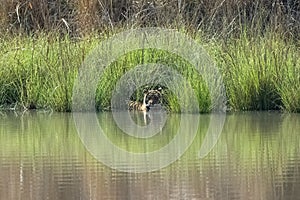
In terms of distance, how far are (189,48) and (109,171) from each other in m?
5.66

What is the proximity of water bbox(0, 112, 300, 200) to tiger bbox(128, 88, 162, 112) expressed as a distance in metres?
1.93

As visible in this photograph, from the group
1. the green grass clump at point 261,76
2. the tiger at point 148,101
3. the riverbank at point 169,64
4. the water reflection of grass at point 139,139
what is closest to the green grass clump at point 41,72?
the riverbank at point 169,64

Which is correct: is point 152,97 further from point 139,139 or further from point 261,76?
point 139,139

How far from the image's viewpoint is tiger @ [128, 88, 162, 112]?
1249 cm

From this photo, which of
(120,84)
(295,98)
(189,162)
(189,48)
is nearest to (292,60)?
(295,98)

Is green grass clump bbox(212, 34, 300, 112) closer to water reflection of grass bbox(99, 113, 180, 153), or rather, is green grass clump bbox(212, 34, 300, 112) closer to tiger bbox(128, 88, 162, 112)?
tiger bbox(128, 88, 162, 112)

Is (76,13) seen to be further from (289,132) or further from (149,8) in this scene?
(289,132)

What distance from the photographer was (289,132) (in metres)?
9.25

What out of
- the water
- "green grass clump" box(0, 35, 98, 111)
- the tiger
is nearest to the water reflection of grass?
the water

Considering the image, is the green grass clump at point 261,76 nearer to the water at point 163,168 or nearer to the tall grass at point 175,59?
the tall grass at point 175,59

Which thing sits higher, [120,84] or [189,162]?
[120,84]

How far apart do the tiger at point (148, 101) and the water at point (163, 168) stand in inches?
76.2

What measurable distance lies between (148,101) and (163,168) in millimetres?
5540

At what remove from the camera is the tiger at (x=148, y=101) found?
41.0ft
